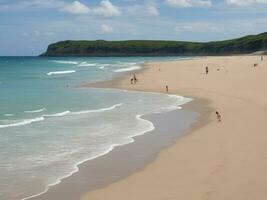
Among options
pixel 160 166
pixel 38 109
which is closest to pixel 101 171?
pixel 160 166

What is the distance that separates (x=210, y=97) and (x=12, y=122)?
14.0m

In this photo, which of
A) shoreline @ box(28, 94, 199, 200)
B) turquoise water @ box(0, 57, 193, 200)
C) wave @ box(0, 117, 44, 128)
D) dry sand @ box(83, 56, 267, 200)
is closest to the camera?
dry sand @ box(83, 56, 267, 200)

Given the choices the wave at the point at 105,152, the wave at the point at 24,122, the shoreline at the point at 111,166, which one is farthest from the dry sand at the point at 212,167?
the wave at the point at 24,122

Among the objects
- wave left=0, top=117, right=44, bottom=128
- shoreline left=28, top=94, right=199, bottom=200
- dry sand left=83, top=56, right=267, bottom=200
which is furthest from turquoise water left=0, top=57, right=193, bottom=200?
dry sand left=83, top=56, right=267, bottom=200

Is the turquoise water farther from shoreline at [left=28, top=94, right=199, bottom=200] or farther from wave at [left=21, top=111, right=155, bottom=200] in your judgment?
shoreline at [left=28, top=94, right=199, bottom=200]

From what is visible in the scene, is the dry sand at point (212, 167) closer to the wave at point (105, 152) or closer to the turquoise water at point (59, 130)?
the wave at point (105, 152)

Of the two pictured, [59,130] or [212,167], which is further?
[59,130]

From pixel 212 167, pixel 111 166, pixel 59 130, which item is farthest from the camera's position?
pixel 59 130

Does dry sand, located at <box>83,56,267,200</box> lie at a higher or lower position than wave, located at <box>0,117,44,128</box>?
higher

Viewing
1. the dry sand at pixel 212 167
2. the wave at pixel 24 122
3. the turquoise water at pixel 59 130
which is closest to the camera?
the dry sand at pixel 212 167

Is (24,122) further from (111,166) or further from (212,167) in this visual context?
(212,167)

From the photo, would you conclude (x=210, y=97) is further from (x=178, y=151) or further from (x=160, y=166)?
(x=160, y=166)

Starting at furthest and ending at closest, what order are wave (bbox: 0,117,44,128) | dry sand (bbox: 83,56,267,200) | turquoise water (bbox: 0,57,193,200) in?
wave (bbox: 0,117,44,128)
turquoise water (bbox: 0,57,193,200)
dry sand (bbox: 83,56,267,200)

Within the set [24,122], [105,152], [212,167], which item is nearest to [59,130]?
[24,122]
